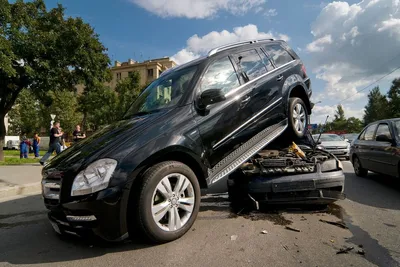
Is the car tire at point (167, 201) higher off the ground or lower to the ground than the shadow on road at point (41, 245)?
higher

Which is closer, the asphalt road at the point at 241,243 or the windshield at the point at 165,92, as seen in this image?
the asphalt road at the point at 241,243

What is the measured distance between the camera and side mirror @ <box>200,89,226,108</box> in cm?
302

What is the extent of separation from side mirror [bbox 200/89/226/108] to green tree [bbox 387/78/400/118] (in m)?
53.7

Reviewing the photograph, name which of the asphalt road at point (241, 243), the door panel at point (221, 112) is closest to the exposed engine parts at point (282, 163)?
the door panel at point (221, 112)

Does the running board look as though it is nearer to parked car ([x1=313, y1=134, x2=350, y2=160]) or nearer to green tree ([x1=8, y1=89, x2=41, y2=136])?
parked car ([x1=313, y1=134, x2=350, y2=160])

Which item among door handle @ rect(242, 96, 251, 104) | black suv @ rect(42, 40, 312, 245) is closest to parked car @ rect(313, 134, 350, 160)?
black suv @ rect(42, 40, 312, 245)

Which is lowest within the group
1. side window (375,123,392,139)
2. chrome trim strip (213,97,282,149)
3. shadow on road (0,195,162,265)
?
shadow on road (0,195,162,265)

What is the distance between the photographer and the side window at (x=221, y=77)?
11.3 feet

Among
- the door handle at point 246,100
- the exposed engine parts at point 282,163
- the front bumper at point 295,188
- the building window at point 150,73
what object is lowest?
the front bumper at point 295,188

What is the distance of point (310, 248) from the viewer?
2.50 meters

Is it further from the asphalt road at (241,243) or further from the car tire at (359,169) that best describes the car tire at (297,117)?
the car tire at (359,169)

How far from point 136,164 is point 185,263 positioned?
3.18 ft

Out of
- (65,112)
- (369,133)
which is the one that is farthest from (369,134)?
(65,112)

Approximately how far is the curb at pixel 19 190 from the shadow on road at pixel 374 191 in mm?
6685
